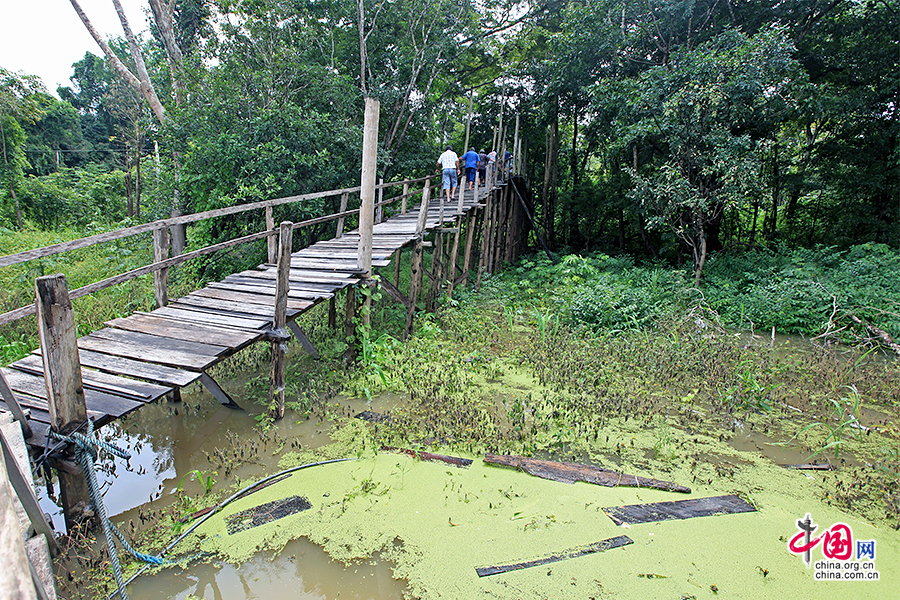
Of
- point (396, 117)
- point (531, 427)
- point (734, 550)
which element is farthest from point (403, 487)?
point (396, 117)

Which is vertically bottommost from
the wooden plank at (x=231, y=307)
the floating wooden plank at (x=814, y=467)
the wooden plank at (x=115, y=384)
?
the floating wooden plank at (x=814, y=467)

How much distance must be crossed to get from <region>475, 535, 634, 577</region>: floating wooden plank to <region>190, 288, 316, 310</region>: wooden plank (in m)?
3.13

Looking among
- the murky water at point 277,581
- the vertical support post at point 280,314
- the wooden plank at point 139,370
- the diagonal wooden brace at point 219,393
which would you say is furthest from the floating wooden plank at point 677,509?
the diagonal wooden brace at point 219,393

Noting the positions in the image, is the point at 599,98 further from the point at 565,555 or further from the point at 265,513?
the point at 265,513

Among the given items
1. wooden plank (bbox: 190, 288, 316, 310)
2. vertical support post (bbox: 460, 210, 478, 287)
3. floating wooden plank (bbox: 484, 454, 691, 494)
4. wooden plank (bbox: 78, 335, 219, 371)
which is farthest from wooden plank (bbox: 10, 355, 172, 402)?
vertical support post (bbox: 460, 210, 478, 287)

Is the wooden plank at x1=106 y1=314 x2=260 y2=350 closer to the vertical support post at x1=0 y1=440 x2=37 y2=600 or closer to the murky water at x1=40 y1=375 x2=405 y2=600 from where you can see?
the murky water at x1=40 y1=375 x2=405 y2=600

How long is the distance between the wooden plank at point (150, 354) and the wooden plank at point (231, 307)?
949 millimetres

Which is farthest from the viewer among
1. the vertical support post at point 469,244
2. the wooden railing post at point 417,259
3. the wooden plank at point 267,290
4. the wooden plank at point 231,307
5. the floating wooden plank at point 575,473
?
the vertical support post at point 469,244

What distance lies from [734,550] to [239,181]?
857 cm

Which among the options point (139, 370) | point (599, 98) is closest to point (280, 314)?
point (139, 370)

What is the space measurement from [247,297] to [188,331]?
96cm

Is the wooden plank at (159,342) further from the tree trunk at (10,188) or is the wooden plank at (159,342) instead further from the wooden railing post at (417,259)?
the tree trunk at (10,188)

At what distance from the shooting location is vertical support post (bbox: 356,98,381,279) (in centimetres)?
517

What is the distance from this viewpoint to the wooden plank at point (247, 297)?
513 centimetres
